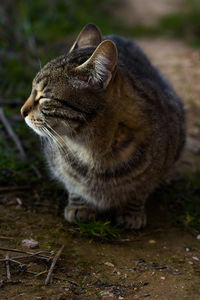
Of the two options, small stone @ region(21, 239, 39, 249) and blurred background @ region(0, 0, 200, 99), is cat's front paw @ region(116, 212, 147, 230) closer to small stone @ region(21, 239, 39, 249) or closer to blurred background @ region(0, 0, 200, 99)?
small stone @ region(21, 239, 39, 249)

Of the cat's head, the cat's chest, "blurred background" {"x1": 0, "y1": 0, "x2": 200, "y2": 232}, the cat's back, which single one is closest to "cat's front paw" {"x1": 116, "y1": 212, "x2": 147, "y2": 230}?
the cat's chest

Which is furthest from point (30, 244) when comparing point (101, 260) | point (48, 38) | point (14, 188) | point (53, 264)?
point (48, 38)

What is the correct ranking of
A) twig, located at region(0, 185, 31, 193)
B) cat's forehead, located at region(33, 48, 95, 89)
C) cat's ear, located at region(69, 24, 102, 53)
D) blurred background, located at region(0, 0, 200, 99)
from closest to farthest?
cat's forehead, located at region(33, 48, 95, 89) < cat's ear, located at region(69, 24, 102, 53) < twig, located at region(0, 185, 31, 193) < blurred background, located at region(0, 0, 200, 99)

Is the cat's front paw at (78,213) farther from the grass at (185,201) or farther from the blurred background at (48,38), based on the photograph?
the grass at (185,201)

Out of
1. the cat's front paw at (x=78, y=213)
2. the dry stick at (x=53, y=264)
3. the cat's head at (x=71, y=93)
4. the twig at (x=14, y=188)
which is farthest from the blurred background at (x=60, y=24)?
the dry stick at (x=53, y=264)

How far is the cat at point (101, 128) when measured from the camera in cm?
245

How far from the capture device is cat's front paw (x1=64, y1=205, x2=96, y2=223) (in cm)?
289

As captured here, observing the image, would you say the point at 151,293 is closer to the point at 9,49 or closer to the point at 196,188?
the point at 196,188

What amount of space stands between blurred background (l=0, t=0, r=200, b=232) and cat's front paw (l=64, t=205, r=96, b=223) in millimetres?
399

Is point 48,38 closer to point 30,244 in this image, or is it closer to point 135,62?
point 135,62

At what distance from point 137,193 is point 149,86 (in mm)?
741

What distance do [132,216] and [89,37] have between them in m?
1.26

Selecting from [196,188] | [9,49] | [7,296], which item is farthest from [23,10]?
[7,296]

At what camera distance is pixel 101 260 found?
252 centimetres
